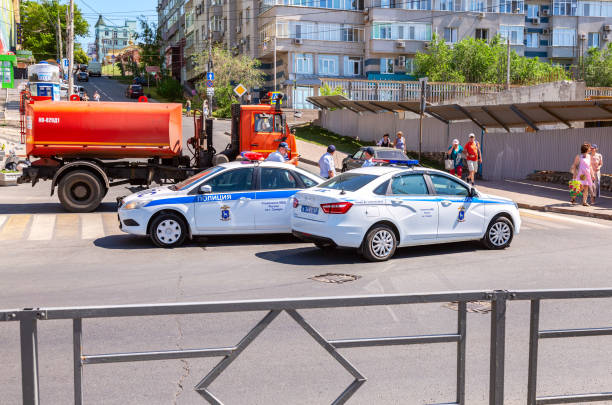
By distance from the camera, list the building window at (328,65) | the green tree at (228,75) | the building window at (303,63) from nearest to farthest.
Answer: the green tree at (228,75) < the building window at (303,63) < the building window at (328,65)

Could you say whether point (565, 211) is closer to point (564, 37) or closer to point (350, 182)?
point (350, 182)

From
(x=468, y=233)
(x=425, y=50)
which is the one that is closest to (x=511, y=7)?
(x=425, y=50)

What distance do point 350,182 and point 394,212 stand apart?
940mm

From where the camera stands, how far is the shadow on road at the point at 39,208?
55.7 feet

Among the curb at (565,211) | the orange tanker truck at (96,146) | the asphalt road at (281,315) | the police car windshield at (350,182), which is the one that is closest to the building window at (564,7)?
the curb at (565,211)

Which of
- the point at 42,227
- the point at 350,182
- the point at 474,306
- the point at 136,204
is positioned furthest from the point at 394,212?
the point at 42,227

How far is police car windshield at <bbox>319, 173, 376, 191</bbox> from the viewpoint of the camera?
36.4 ft

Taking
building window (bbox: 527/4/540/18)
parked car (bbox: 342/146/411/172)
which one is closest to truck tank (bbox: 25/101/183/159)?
parked car (bbox: 342/146/411/172)

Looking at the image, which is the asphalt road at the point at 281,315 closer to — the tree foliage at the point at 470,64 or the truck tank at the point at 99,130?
the truck tank at the point at 99,130

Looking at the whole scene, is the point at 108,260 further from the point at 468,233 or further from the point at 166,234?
the point at 468,233

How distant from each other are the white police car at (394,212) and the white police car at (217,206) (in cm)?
103

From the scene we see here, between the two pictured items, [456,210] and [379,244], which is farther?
[456,210]

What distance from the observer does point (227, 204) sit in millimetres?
12148

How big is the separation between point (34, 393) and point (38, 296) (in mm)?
5577
